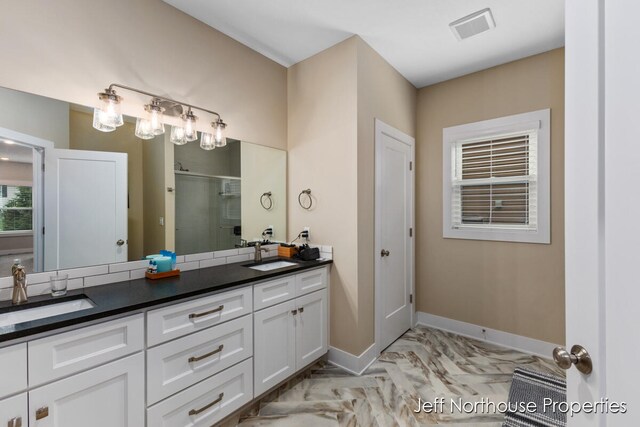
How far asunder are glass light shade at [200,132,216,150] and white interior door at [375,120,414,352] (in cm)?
141

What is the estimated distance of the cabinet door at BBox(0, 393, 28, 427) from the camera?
1025 mm

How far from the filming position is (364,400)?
2.03m

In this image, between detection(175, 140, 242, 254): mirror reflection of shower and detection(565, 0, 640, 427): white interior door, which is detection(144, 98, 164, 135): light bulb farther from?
detection(565, 0, 640, 427): white interior door

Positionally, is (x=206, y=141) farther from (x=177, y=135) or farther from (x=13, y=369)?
(x=13, y=369)

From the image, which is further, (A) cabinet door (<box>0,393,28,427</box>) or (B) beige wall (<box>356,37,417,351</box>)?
(B) beige wall (<box>356,37,417,351</box>)

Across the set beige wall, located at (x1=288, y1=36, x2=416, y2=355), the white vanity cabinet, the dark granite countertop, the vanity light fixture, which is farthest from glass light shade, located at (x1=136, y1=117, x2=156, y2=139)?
the white vanity cabinet

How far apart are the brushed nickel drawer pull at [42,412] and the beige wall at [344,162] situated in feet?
6.04

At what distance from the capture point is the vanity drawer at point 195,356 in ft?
4.64

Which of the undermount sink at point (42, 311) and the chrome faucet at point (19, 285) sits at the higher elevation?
the chrome faucet at point (19, 285)

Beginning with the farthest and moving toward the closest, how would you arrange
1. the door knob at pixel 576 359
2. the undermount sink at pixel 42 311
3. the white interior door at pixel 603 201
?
the undermount sink at pixel 42 311, the door knob at pixel 576 359, the white interior door at pixel 603 201

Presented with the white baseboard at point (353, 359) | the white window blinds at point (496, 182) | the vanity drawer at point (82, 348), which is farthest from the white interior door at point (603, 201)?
the white window blinds at point (496, 182)

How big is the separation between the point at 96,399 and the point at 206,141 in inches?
67.0

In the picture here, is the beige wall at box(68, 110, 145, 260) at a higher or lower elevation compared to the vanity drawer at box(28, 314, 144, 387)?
Result: higher

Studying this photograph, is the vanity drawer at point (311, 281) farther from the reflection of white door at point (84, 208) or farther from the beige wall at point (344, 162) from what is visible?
the reflection of white door at point (84, 208)
